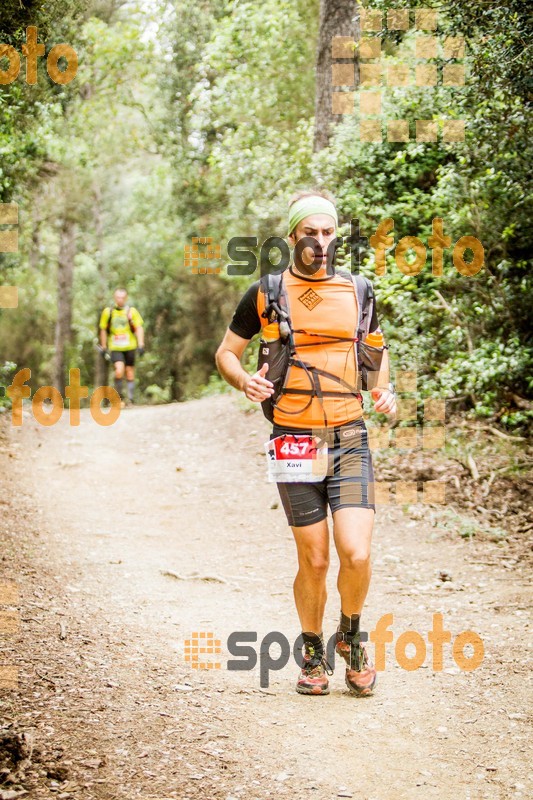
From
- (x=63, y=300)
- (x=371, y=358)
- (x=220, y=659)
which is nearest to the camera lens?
(x=371, y=358)

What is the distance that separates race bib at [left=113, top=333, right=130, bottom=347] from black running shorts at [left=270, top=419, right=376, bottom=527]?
416 inches

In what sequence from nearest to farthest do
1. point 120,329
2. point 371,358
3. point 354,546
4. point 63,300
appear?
point 354,546 < point 371,358 < point 120,329 < point 63,300

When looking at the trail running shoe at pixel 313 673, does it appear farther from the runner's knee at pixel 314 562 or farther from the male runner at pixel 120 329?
the male runner at pixel 120 329

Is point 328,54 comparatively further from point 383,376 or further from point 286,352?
point 286,352

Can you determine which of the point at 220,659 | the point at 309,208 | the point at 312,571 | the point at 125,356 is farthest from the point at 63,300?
the point at 312,571

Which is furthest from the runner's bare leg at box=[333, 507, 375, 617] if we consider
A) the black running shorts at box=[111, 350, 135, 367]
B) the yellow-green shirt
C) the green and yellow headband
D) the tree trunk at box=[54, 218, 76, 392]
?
the tree trunk at box=[54, 218, 76, 392]

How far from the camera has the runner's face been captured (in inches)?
154

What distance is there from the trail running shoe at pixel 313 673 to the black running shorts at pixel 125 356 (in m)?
10.8

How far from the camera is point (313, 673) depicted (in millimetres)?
4125

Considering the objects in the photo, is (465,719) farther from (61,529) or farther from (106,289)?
(106,289)

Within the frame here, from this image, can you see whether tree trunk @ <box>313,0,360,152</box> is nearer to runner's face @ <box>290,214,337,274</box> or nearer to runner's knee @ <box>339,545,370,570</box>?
runner's face @ <box>290,214,337,274</box>

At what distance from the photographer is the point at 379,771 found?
332 cm

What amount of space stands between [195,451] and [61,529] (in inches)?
167

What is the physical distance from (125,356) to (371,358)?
36.0ft
